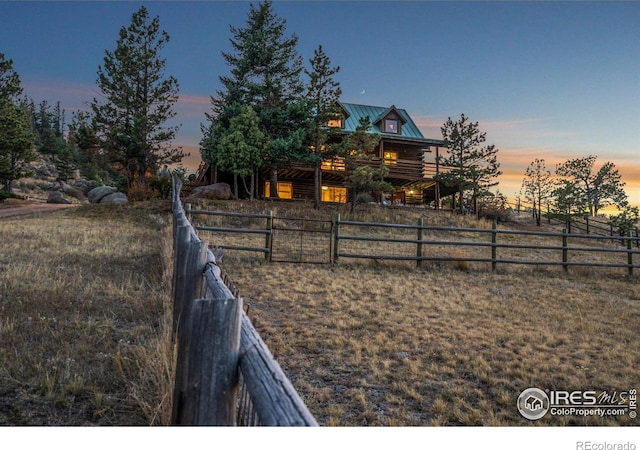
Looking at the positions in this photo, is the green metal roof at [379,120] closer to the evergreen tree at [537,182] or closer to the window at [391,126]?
Answer: the window at [391,126]

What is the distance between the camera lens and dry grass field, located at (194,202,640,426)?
13.0 feet

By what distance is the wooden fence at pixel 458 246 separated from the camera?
1200 centimetres

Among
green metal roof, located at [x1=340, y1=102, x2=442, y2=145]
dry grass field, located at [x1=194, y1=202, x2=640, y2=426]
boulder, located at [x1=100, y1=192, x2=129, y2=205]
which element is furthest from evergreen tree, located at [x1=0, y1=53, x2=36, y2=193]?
dry grass field, located at [x1=194, y1=202, x2=640, y2=426]

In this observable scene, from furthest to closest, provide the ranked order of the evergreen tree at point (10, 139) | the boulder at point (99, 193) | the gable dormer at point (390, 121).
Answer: the boulder at point (99, 193), the gable dormer at point (390, 121), the evergreen tree at point (10, 139)

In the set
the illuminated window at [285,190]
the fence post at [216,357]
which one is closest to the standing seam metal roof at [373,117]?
the illuminated window at [285,190]

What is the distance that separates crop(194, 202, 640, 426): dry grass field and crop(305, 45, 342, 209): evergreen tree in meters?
14.1

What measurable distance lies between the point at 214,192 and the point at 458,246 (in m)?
15.1

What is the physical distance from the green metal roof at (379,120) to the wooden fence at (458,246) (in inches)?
415

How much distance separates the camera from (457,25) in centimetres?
471

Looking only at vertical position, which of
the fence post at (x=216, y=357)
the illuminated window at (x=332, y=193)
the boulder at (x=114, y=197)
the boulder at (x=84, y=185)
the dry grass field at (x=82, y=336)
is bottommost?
the dry grass field at (x=82, y=336)

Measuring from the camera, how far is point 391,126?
106 feet

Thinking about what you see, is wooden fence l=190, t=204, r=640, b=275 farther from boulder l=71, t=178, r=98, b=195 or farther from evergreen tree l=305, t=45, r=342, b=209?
boulder l=71, t=178, r=98, b=195
